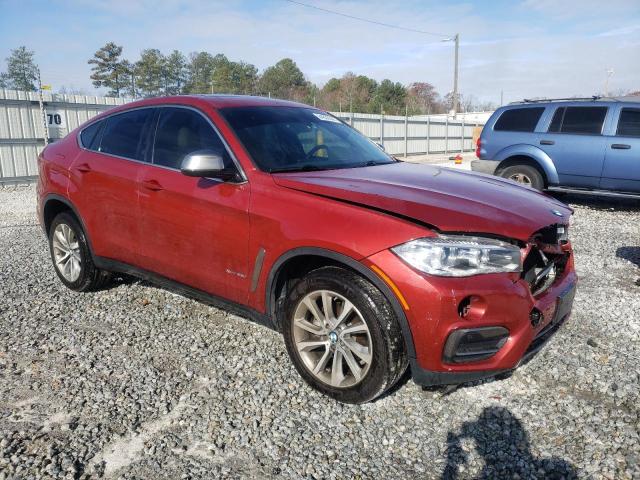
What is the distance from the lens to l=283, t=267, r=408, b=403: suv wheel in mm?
2615

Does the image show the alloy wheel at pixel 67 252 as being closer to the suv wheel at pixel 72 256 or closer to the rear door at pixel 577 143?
the suv wheel at pixel 72 256

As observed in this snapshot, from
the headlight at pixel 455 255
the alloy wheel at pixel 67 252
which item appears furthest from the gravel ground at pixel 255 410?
the headlight at pixel 455 255

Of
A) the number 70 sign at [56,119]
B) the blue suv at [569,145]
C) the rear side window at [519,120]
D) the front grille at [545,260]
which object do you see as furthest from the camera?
the number 70 sign at [56,119]

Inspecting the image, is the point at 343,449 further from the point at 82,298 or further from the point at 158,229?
the point at 82,298

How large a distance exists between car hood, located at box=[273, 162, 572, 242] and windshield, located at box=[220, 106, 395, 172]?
0.20m

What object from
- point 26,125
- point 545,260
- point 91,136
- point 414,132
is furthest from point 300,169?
point 414,132

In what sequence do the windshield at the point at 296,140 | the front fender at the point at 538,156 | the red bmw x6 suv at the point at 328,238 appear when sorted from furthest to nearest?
the front fender at the point at 538,156 < the windshield at the point at 296,140 < the red bmw x6 suv at the point at 328,238

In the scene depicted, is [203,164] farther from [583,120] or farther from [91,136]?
[583,120]

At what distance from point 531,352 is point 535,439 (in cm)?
44

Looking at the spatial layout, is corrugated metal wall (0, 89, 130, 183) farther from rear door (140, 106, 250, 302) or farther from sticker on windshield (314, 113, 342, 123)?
sticker on windshield (314, 113, 342, 123)

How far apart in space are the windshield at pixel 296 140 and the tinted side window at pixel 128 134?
2.64ft

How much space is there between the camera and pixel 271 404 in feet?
9.59

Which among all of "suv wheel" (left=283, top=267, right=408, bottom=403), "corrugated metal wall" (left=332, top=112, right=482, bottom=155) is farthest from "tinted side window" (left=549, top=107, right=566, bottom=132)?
"corrugated metal wall" (left=332, top=112, right=482, bottom=155)

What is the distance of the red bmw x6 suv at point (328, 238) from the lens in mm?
2520
